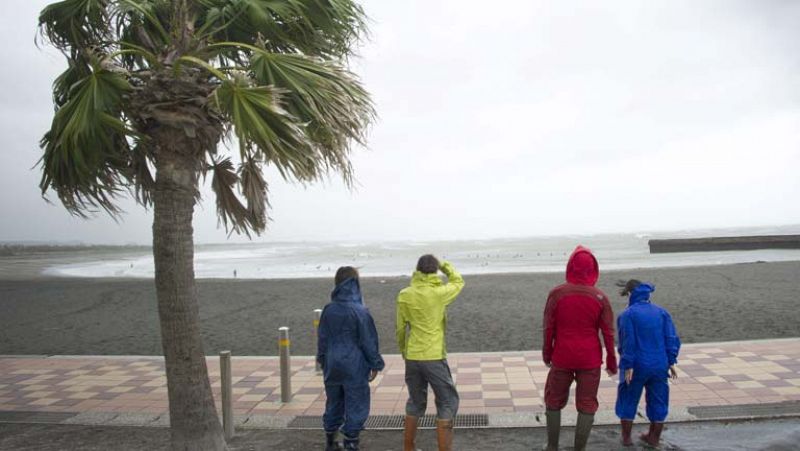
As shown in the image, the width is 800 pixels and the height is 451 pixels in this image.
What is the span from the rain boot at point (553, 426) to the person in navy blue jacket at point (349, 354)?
1449 millimetres

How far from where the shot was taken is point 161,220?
442 centimetres

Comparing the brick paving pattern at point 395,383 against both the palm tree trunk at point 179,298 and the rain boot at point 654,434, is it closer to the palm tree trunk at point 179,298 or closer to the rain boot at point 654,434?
the rain boot at point 654,434

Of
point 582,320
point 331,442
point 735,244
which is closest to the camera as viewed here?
point 582,320

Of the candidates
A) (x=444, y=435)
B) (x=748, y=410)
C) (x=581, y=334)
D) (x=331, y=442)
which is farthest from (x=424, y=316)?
(x=748, y=410)

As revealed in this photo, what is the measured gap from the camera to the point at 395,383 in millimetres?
7008

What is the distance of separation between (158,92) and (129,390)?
15.0 ft

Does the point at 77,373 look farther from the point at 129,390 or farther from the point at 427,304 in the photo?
the point at 427,304

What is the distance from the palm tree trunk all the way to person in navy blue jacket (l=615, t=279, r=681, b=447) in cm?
354

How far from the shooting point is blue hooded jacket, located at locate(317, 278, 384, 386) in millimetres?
4566

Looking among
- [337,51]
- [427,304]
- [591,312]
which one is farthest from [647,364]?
[337,51]

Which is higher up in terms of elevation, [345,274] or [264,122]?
[264,122]

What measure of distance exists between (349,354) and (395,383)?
104 inches

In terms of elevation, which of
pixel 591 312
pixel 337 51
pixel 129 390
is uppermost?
pixel 337 51

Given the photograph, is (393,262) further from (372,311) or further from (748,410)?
(748,410)
